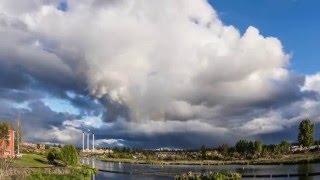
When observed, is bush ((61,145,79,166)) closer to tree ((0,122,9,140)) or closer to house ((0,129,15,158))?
house ((0,129,15,158))

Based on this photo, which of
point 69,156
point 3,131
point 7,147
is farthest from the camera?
point 69,156

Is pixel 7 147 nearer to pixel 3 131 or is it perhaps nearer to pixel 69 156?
Result: pixel 3 131

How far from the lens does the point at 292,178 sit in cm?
13300

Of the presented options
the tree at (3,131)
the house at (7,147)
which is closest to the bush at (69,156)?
the house at (7,147)

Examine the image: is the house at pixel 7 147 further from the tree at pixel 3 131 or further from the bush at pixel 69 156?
the bush at pixel 69 156

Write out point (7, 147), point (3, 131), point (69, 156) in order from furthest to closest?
point (69, 156) < point (7, 147) < point (3, 131)

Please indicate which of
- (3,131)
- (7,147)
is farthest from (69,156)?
(3,131)

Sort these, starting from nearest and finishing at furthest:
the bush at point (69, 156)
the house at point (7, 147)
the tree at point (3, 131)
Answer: the tree at point (3, 131) < the house at point (7, 147) < the bush at point (69, 156)

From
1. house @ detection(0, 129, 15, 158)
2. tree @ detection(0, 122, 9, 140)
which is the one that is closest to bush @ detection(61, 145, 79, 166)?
house @ detection(0, 129, 15, 158)

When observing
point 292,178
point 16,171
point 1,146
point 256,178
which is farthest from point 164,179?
point 1,146

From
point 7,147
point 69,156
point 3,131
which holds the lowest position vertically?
point 69,156

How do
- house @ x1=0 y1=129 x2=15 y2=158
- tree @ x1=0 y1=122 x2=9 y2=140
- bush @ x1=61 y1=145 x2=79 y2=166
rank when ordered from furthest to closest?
bush @ x1=61 y1=145 x2=79 y2=166
house @ x1=0 y1=129 x2=15 y2=158
tree @ x1=0 y1=122 x2=9 y2=140

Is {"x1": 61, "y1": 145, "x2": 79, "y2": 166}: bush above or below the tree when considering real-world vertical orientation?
below

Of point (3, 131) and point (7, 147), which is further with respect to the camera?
point (7, 147)
